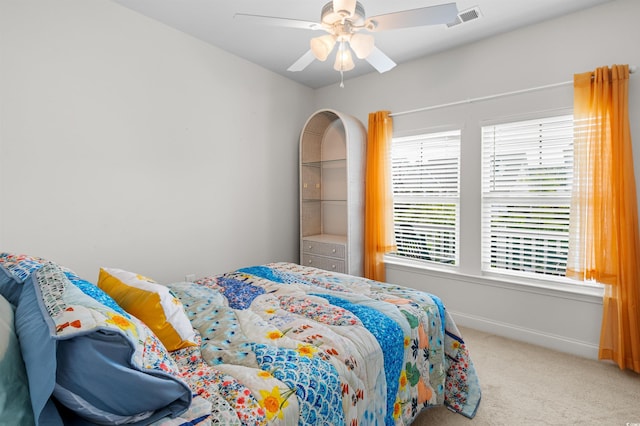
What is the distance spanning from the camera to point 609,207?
2.36 m

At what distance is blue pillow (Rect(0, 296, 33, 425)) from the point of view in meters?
0.74

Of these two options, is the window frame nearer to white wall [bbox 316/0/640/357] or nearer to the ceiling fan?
white wall [bbox 316/0/640/357]

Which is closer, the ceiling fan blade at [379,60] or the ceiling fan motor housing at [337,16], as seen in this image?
the ceiling fan motor housing at [337,16]

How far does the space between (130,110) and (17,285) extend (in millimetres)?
1825

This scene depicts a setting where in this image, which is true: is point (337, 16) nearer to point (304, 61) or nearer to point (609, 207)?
point (304, 61)

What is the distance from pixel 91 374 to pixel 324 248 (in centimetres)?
302

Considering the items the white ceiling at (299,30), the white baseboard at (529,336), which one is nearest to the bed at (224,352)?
the white baseboard at (529,336)

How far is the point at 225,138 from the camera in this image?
3.29m

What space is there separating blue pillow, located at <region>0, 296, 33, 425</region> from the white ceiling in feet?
8.12

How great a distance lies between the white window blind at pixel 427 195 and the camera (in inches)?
130

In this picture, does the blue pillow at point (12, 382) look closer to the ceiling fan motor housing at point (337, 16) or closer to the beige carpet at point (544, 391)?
the beige carpet at point (544, 391)

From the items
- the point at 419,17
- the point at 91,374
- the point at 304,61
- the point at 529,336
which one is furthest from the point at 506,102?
the point at 91,374

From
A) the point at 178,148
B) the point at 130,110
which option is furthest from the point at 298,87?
the point at 130,110

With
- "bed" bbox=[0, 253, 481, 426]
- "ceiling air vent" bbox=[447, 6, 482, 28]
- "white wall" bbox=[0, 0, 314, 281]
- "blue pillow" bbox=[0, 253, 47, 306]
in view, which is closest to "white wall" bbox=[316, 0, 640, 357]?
"ceiling air vent" bbox=[447, 6, 482, 28]
